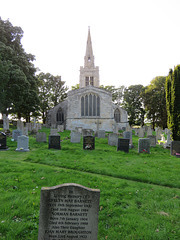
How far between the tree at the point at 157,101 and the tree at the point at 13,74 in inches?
851

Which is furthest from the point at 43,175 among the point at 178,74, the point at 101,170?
the point at 178,74

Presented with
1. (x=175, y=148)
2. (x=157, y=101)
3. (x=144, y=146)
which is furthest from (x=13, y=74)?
(x=157, y=101)

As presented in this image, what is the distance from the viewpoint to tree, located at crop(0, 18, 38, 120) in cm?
1567

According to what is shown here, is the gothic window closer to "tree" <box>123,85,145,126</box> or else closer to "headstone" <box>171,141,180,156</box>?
"tree" <box>123,85,145,126</box>

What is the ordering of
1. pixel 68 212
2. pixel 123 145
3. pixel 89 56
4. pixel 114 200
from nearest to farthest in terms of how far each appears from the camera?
pixel 68 212 < pixel 114 200 < pixel 123 145 < pixel 89 56

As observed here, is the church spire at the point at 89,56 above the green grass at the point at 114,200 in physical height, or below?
above

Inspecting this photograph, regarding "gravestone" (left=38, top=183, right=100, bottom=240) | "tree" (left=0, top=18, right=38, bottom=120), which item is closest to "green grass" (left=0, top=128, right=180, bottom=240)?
"gravestone" (left=38, top=183, right=100, bottom=240)

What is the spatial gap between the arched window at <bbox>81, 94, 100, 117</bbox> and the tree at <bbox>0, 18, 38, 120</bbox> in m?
7.71

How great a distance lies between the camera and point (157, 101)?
1131 inches

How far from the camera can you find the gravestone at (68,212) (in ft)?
6.77

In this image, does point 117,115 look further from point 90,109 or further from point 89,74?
point 89,74

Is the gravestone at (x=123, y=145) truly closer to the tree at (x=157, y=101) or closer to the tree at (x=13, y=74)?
the tree at (x=13, y=74)

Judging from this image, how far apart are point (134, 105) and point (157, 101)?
877 centimetres

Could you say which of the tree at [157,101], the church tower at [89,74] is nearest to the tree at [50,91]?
the church tower at [89,74]
